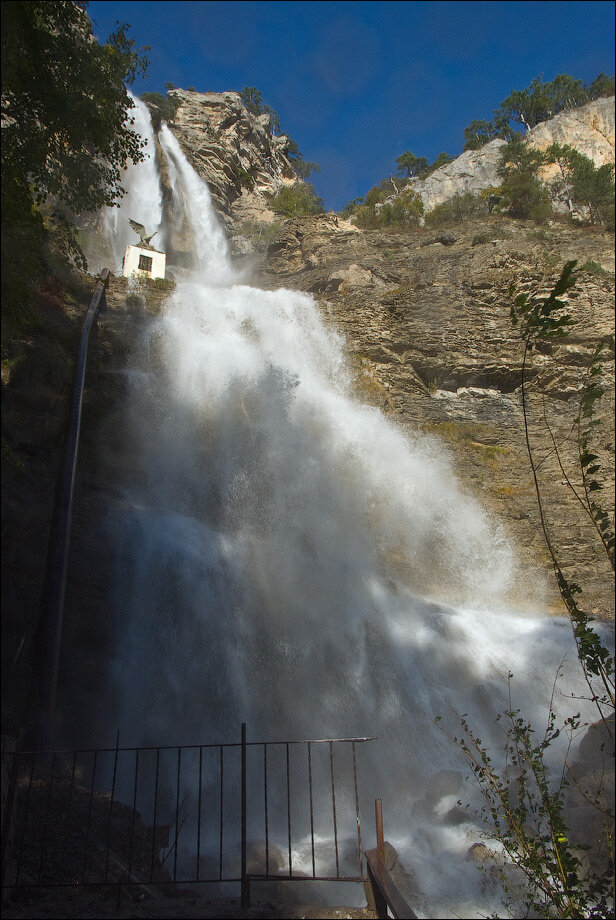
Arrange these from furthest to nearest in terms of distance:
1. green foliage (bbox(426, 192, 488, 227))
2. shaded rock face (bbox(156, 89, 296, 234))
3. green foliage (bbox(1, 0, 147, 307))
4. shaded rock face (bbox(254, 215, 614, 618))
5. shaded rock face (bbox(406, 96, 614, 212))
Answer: shaded rock face (bbox(406, 96, 614, 212)) < shaded rock face (bbox(156, 89, 296, 234)) < green foliage (bbox(426, 192, 488, 227)) < shaded rock face (bbox(254, 215, 614, 618)) < green foliage (bbox(1, 0, 147, 307))

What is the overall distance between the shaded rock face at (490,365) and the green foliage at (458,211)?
32.9 ft

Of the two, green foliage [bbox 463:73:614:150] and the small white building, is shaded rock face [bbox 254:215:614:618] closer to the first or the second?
the small white building

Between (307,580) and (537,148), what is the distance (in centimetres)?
4243

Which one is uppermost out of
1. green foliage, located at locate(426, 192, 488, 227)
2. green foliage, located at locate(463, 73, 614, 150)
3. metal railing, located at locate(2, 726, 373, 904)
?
green foliage, located at locate(463, 73, 614, 150)

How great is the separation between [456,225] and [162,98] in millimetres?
24662

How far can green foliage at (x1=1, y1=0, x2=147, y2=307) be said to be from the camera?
26.0 ft

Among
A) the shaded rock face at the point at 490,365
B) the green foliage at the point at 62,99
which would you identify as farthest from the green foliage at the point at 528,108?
the green foliage at the point at 62,99

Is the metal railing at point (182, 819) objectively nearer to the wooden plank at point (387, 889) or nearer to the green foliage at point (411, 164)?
the wooden plank at point (387, 889)

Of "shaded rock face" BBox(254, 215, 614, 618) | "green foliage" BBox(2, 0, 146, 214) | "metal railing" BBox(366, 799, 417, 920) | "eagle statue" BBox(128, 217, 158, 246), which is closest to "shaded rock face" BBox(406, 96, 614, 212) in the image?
"shaded rock face" BBox(254, 215, 614, 618)

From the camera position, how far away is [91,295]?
63.2ft

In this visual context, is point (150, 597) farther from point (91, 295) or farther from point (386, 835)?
point (91, 295)

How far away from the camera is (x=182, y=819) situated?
26.6 ft

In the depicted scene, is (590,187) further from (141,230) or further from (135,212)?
(135,212)

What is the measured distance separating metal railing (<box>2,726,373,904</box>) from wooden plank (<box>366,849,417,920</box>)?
0.17 m
